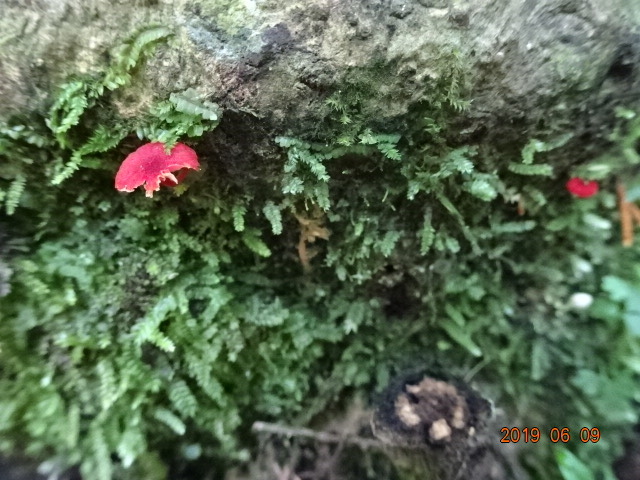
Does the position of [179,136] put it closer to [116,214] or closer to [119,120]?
[119,120]

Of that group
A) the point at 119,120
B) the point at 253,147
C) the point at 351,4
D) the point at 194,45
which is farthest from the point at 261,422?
the point at 351,4

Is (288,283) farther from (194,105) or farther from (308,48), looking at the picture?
(308,48)

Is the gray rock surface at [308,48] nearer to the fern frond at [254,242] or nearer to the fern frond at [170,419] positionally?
the fern frond at [254,242]

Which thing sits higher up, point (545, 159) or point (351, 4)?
point (351, 4)

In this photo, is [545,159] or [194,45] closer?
[194,45]

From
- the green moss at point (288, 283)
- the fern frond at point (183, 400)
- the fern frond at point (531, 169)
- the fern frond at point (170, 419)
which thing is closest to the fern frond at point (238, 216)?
the green moss at point (288, 283)

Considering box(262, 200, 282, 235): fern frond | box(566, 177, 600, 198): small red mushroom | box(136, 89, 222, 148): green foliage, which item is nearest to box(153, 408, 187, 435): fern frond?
box(262, 200, 282, 235): fern frond
